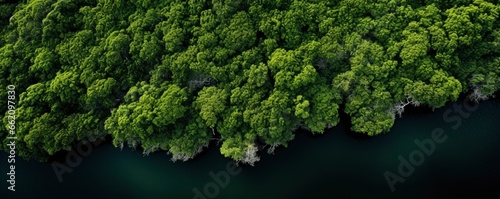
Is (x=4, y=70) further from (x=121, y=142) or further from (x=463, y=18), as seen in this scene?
(x=463, y=18)

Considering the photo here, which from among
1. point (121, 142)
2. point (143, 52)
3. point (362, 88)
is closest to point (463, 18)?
point (362, 88)

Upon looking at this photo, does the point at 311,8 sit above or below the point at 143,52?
below

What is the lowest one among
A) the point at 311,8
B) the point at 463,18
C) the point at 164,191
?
the point at 164,191

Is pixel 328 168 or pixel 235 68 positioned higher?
pixel 235 68
